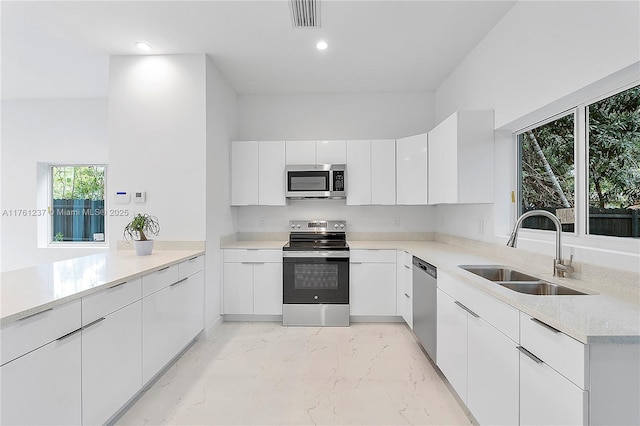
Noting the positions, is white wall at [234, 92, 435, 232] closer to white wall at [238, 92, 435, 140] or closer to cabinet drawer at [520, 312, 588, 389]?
white wall at [238, 92, 435, 140]

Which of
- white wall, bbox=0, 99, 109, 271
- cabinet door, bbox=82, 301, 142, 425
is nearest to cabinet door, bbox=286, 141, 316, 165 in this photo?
cabinet door, bbox=82, 301, 142, 425

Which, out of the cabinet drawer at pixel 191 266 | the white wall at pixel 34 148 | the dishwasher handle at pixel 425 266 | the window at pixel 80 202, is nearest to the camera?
the dishwasher handle at pixel 425 266

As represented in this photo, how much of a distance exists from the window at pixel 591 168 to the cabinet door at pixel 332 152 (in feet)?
5.99

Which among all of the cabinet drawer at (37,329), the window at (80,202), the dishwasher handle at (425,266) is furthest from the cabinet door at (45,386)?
the window at (80,202)

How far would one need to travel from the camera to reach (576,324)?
1.09m

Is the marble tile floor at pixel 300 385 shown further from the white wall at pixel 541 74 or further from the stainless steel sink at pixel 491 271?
the white wall at pixel 541 74

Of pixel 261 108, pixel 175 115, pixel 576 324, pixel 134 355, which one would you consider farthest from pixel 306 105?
pixel 576 324

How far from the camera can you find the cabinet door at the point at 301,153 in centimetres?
379

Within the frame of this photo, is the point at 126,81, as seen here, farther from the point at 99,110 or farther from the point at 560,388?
the point at 560,388

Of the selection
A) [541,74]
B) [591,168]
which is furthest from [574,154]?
[541,74]

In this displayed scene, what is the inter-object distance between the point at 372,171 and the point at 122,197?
2.59 m

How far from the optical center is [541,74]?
2.05 meters

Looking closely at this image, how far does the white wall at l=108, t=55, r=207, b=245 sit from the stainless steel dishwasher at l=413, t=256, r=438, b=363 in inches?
78.4

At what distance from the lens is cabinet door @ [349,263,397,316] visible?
3482 millimetres
